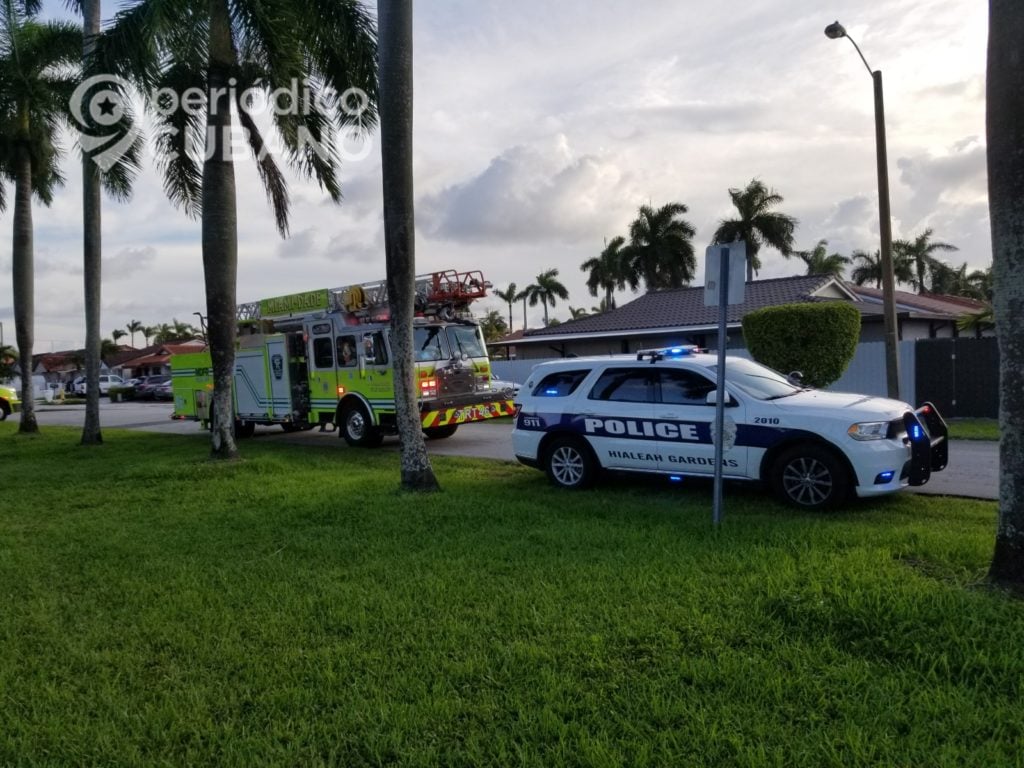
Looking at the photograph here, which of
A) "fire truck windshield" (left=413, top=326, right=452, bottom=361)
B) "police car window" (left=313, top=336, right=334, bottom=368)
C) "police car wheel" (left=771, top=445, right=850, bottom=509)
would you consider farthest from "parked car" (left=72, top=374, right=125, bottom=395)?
"police car wheel" (left=771, top=445, right=850, bottom=509)

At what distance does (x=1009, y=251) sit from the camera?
4559 millimetres

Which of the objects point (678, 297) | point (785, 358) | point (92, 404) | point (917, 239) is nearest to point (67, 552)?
point (92, 404)

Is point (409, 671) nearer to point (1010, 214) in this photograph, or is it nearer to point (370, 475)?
point (1010, 214)

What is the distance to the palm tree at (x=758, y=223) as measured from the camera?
3872 cm

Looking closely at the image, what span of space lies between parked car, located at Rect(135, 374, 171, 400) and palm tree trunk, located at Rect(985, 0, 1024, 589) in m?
45.6

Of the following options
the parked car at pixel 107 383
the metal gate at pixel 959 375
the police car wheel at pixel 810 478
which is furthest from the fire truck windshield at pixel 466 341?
the parked car at pixel 107 383

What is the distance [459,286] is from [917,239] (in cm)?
4824

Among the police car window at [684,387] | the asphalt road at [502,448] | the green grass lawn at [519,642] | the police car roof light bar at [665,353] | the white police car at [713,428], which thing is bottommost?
the green grass lawn at [519,642]

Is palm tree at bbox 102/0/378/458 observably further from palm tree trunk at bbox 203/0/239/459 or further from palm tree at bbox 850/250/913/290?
palm tree at bbox 850/250/913/290

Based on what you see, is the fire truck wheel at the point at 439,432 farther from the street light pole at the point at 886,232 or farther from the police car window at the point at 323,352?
the street light pole at the point at 886,232

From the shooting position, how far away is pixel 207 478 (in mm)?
10852

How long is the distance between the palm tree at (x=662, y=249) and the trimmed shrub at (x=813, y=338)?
26825 mm

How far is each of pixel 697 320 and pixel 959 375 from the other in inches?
360

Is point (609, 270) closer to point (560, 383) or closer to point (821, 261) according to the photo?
point (821, 261)
